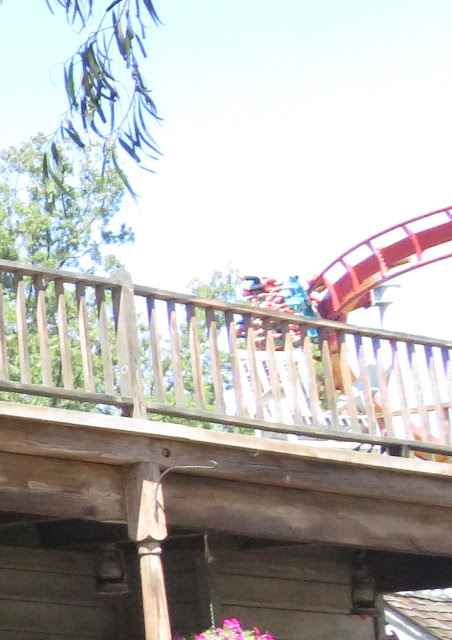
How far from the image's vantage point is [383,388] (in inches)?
314

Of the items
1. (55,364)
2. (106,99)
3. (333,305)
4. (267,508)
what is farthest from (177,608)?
(55,364)

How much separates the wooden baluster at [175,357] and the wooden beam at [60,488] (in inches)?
21.7

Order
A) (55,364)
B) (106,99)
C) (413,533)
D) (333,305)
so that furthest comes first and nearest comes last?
(55,364)
(333,305)
(413,533)
(106,99)

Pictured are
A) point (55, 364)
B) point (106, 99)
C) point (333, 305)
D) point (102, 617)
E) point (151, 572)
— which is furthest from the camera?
point (55, 364)

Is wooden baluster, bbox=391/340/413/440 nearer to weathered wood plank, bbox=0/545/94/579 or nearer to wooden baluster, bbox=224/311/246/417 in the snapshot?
wooden baluster, bbox=224/311/246/417

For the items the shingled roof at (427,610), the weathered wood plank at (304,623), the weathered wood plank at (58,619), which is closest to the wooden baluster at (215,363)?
the weathered wood plank at (58,619)

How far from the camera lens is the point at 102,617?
8.94 m

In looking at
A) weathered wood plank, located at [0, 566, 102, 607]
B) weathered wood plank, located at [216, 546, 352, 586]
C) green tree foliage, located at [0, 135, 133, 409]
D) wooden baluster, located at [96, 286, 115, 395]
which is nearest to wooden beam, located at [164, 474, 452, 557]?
wooden baluster, located at [96, 286, 115, 395]

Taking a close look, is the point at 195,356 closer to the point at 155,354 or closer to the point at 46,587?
the point at 155,354

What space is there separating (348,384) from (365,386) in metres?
0.12

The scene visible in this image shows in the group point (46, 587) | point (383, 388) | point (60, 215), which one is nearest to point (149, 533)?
point (383, 388)

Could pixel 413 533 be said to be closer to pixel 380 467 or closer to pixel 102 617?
pixel 380 467

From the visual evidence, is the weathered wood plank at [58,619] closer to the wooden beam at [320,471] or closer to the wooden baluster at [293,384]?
the wooden beam at [320,471]

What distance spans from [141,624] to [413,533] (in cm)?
207
